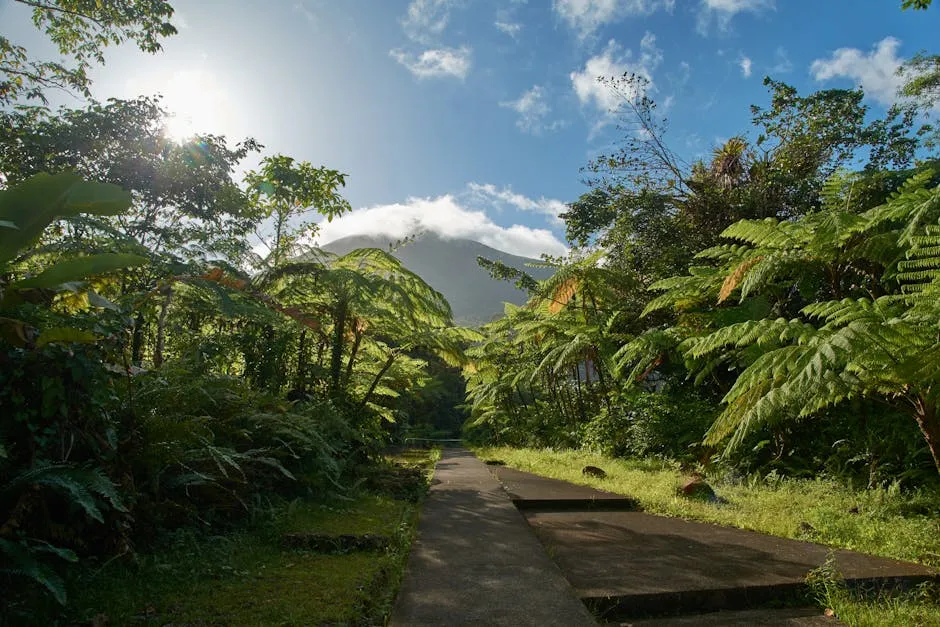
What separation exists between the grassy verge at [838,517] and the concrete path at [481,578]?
4.41 ft

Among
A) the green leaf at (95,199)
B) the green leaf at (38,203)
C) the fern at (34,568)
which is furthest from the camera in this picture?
the green leaf at (95,199)

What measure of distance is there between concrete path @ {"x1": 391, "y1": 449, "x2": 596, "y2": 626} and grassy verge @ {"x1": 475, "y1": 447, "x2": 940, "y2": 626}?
134 cm

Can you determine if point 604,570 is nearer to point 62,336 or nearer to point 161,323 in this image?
point 62,336

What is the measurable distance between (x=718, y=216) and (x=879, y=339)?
632cm

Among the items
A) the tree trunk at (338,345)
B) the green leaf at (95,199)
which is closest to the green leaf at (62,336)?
the green leaf at (95,199)

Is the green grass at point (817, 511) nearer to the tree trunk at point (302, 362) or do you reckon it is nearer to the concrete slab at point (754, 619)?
the concrete slab at point (754, 619)

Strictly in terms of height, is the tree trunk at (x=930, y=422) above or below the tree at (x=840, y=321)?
below

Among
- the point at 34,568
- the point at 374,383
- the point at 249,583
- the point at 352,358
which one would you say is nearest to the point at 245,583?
the point at 249,583

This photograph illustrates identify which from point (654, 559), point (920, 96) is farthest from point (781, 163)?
point (654, 559)

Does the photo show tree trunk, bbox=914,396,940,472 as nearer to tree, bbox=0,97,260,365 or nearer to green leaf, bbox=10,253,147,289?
green leaf, bbox=10,253,147,289

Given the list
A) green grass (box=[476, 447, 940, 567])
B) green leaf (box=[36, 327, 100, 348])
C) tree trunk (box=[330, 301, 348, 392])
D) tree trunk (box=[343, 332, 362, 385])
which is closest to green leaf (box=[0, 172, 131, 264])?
green leaf (box=[36, 327, 100, 348])

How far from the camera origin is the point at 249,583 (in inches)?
103

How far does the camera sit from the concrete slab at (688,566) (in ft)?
8.75

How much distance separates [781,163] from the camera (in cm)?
886
